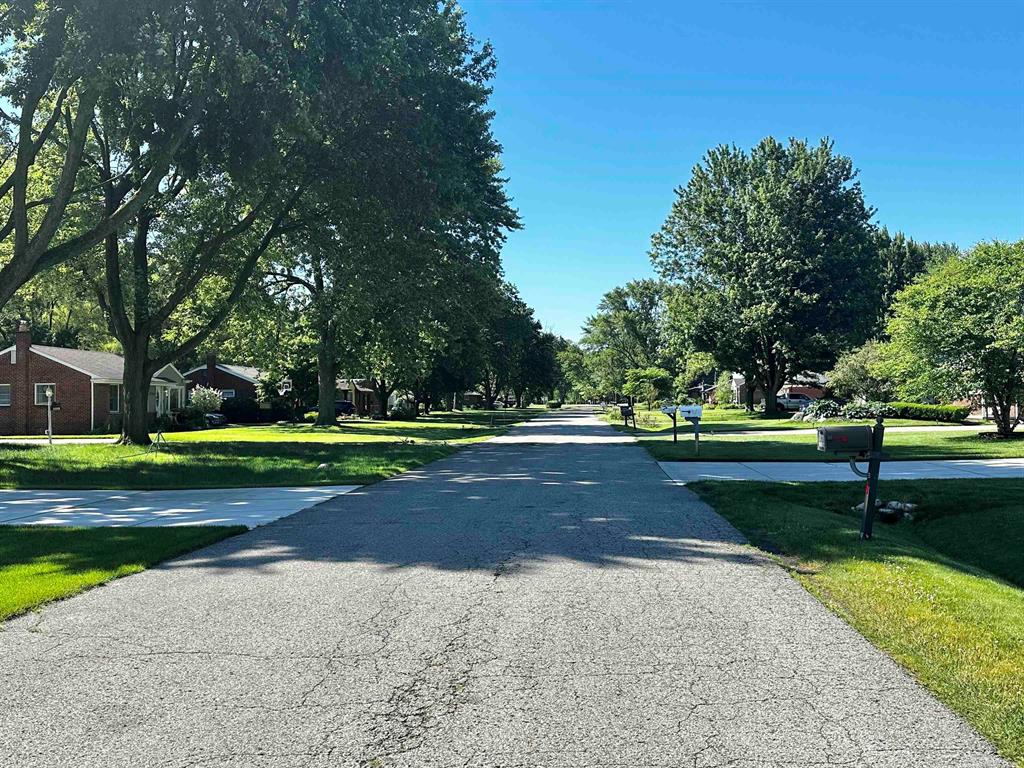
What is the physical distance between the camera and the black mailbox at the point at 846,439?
8797mm

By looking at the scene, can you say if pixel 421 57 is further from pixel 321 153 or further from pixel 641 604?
pixel 641 604

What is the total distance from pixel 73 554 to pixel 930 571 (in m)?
8.35

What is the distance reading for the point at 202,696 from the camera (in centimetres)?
436

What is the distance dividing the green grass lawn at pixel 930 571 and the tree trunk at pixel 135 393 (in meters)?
20.1

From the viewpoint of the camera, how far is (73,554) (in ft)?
28.0

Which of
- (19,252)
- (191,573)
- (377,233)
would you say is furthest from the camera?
(377,233)

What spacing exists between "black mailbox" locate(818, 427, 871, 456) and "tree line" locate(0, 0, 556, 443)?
501 inches

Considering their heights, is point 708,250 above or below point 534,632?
above

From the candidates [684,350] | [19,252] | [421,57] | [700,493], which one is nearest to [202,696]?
[700,493]

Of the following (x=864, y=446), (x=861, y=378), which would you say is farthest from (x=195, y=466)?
(x=861, y=378)

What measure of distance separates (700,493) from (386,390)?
55826 mm

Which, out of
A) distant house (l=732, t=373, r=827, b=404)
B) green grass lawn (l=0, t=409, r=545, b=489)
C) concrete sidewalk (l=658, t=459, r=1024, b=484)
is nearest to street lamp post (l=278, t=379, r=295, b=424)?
green grass lawn (l=0, t=409, r=545, b=489)

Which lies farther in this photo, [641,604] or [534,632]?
[641,604]

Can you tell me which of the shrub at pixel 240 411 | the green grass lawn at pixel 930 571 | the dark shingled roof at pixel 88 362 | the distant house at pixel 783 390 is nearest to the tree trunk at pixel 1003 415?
the green grass lawn at pixel 930 571
